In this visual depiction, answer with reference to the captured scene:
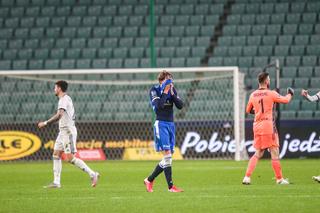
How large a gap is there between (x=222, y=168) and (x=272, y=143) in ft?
17.3

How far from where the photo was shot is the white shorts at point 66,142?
14320 mm

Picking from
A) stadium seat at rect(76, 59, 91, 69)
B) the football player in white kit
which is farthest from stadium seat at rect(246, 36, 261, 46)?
the football player in white kit

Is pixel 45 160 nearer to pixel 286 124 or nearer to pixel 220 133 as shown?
pixel 220 133

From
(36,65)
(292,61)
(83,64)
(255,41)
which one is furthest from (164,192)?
(36,65)

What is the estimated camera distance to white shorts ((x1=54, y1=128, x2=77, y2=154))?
1432 cm

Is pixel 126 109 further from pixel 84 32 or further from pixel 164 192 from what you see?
pixel 164 192

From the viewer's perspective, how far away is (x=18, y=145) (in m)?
24.0

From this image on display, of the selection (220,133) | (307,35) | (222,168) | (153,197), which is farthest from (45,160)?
(153,197)

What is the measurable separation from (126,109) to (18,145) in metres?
3.69

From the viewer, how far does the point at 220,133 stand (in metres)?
23.7

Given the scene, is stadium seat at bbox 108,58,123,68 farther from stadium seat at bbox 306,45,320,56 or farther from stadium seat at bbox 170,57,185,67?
stadium seat at bbox 306,45,320,56

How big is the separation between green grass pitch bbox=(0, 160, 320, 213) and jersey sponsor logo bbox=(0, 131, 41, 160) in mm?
4664

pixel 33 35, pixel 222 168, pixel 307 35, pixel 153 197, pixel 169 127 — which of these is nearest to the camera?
pixel 153 197

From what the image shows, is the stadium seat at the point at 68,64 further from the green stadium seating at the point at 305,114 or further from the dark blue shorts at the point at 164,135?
the dark blue shorts at the point at 164,135
